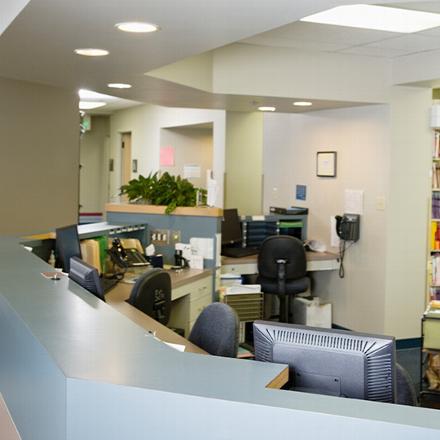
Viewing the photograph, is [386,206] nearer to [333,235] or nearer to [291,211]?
[333,235]

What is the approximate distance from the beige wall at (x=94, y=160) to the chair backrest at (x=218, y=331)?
11081 mm

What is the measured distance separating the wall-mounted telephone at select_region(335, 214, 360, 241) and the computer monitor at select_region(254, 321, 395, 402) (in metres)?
4.59

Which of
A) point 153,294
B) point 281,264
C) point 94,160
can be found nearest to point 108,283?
point 153,294

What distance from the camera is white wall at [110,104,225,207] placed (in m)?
9.48

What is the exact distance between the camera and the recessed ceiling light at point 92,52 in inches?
155

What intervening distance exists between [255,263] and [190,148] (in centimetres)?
517

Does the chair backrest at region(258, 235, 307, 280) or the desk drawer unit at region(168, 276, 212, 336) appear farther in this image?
the chair backrest at region(258, 235, 307, 280)

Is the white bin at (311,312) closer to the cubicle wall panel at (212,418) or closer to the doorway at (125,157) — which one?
the cubicle wall panel at (212,418)

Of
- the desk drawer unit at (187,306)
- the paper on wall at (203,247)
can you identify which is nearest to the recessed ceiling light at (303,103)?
the paper on wall at (203,247)

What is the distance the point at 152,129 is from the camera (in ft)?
37.6

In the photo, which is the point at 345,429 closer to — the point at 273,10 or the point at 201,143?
the point at 273,10

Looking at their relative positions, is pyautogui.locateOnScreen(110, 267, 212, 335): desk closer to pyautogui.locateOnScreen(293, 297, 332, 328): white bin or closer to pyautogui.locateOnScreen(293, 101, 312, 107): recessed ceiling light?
pyautogui.locateOnScreen(293, 297, 332, 328): white bin

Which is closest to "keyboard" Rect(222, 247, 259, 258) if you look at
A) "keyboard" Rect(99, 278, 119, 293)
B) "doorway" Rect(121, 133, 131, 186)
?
"keyboard" Rect(99, 278, 119, 293)

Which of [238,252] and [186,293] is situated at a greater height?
[238,252]
